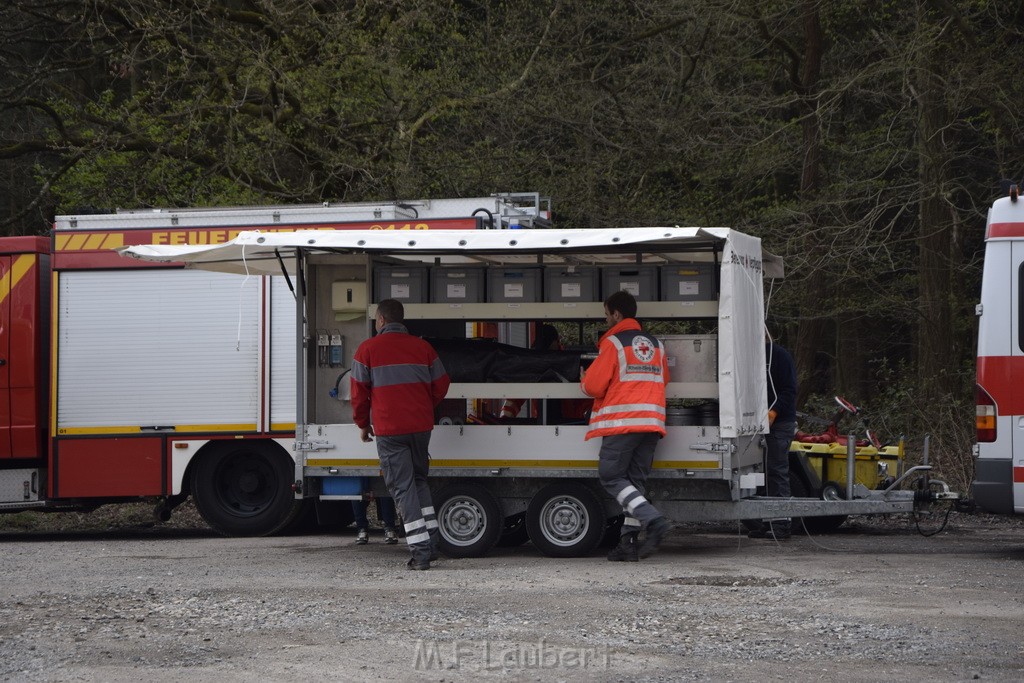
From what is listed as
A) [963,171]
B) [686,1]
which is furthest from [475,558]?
[963,171]

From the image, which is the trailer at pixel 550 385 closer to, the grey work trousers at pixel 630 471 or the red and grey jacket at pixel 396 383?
the grey work trousers at pixel 630 471

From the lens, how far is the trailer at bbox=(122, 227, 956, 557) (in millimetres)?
9977

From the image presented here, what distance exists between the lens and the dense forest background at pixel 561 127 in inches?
671

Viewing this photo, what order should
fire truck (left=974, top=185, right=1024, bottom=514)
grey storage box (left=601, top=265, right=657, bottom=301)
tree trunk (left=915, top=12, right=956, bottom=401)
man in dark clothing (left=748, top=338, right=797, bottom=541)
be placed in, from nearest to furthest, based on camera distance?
1. fire truck (left=974, top=185, right=1024, bottom=514)
2. grey storage box (left=601, top=265, right=657, bottom=301)
3. man in dark clothing (left=748, top=338, right=797, bottom=541)
4. tree trunk (left=915, top=12, right=956, bottom=401)

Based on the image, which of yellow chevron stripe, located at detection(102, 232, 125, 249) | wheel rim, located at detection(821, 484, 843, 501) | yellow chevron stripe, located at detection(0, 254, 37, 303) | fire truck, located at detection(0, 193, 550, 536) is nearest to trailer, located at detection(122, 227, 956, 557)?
wheel rim, located at detection(821, 484, 843, 501)

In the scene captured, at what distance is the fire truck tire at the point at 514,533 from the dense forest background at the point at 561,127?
6645mm

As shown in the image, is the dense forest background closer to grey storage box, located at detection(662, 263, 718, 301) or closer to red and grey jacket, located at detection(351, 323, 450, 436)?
grey storage box, located at detection(662, 263, 718, 301)

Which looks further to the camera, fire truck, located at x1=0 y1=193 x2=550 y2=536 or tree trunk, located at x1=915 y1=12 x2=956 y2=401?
tree trunk, located at x1=915 y1=12 x2=956 y2=401

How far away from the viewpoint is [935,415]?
16078 mm

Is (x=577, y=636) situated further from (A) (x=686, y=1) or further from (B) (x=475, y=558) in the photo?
(A) (x=686, y=1)

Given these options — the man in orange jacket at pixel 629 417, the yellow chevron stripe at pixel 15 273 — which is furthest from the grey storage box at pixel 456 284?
the yellow chevron stripe at pixel 15 273

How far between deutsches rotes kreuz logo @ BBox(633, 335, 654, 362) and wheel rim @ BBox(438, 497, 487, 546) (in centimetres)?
175

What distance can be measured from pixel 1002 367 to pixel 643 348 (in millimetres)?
2693

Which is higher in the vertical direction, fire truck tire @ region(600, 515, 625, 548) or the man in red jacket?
the man in red jacket
